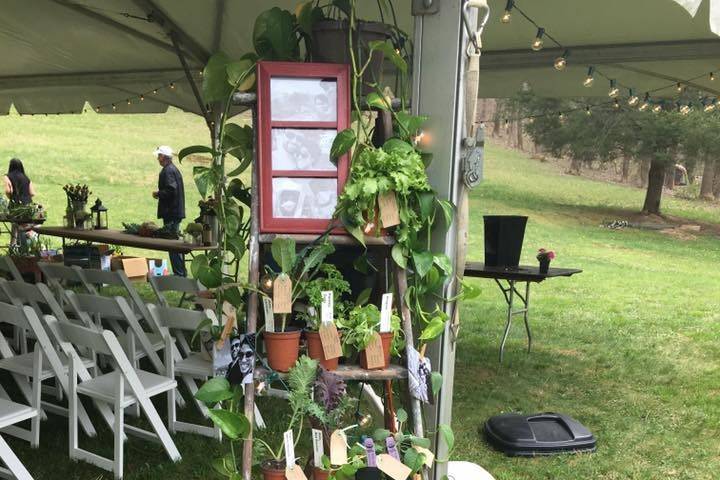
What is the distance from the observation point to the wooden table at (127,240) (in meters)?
5.01

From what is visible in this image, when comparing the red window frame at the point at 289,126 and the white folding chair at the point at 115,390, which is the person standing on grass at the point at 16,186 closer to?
the white folding chair at the point at 115,390

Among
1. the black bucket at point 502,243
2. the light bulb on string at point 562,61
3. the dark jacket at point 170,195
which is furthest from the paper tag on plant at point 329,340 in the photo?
the dark jacket at point 170,195

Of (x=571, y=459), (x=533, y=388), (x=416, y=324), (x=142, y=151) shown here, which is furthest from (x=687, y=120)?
(x=142, y=151)

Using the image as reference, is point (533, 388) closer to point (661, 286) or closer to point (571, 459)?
point (571, 459)

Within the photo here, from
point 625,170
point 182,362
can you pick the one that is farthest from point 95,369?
point 625,170

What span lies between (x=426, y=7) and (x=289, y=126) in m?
0.57

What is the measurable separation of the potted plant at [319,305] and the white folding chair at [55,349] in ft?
4.86

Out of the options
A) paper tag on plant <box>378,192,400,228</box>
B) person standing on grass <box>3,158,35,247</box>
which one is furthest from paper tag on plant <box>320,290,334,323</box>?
person standing on grass <box>3,158,35,247</box>

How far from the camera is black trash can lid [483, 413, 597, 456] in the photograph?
3113mm

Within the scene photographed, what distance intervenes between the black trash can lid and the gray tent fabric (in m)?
2.28

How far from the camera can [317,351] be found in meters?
1.76

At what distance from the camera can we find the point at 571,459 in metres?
3.10

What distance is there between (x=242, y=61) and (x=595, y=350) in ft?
14.1

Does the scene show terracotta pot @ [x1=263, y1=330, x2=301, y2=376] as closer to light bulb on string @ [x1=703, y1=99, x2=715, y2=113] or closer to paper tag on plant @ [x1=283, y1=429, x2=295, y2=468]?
paper tag on plant @ [x1=283, y1=429, x2=295, y2=468]
